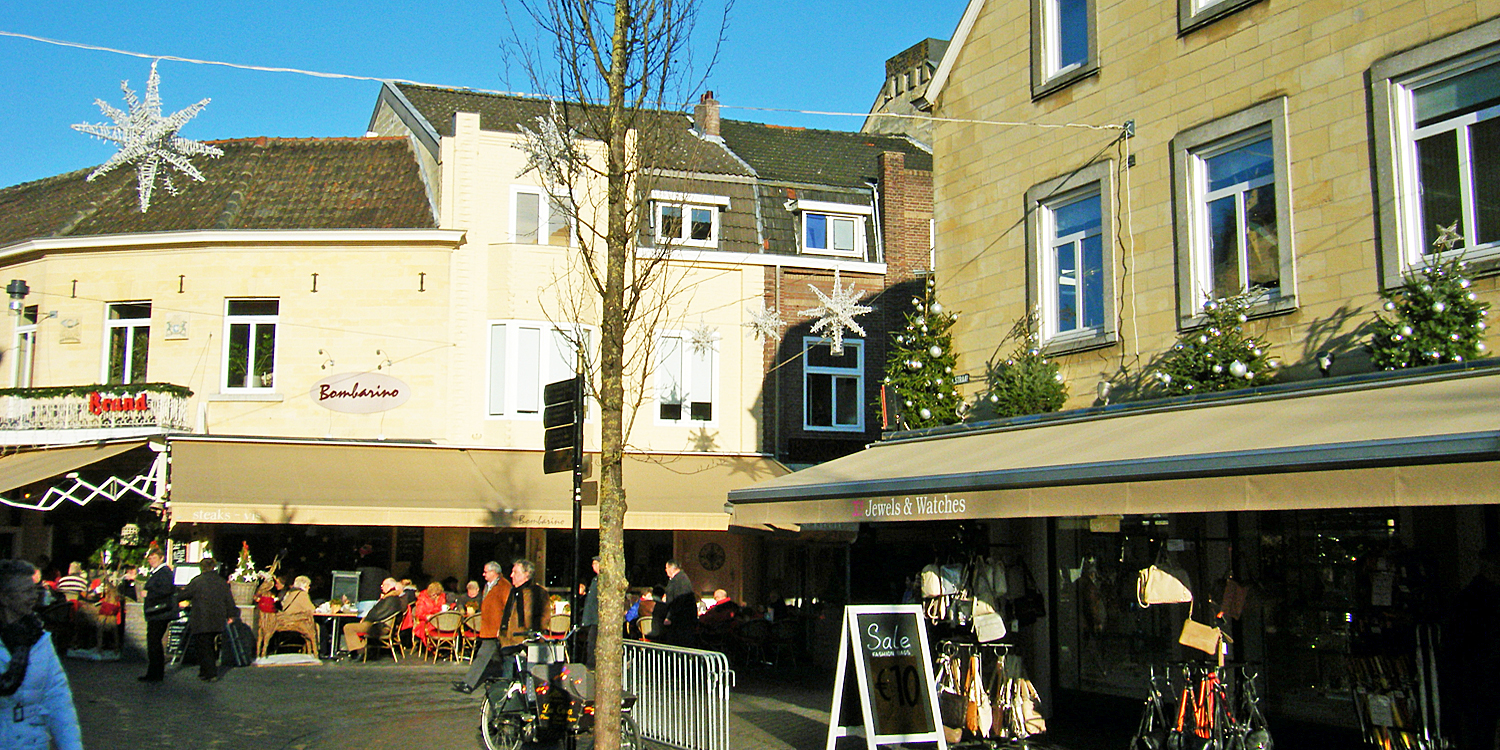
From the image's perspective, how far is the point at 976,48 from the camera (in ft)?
44.0

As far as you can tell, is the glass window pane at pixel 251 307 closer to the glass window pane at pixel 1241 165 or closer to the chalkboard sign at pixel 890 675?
the chalkboard sign at pixel 890 675

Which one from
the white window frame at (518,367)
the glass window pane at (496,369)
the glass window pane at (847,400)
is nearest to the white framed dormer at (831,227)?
the glass window pane at (847,400)

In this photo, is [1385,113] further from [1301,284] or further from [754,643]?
[754,643]

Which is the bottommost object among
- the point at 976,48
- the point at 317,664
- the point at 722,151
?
the point at 317,664

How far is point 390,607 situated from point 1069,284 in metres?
10.9

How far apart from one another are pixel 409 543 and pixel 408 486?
2864 millimetres

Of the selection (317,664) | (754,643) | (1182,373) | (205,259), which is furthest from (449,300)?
(1182,373)

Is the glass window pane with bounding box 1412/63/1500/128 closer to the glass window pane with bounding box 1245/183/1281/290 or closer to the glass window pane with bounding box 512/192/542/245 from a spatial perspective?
the glass window pane with bounding box 1245/183/1281/290

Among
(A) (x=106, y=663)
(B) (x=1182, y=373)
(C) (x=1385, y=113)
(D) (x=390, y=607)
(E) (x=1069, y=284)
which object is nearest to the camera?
(C) (x=1385, y=113)

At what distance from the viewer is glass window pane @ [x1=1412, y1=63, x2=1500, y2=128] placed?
848 cm

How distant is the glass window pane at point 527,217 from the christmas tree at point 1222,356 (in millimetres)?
13139

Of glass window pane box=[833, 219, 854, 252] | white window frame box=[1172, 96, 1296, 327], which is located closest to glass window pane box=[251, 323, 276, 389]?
glass window pane box=[833, 219, 854, 252]

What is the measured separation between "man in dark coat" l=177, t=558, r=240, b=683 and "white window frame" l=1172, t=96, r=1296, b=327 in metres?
11.5

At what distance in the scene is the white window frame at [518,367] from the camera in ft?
66.0
